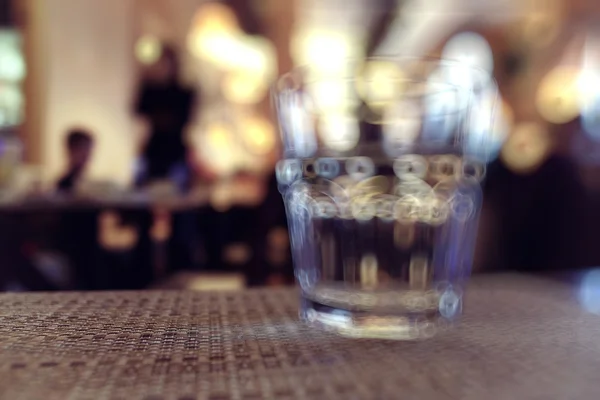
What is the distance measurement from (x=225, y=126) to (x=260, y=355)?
160cm

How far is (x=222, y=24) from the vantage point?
1.89 meters

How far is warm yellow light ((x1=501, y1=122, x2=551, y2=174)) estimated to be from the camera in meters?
2.26

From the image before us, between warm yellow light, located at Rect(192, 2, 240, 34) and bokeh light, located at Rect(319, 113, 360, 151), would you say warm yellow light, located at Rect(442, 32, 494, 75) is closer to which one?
warm yellow light, located at Rect(192, 2, 240, 34)

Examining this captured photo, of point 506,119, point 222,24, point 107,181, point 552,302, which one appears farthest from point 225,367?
point 506,119

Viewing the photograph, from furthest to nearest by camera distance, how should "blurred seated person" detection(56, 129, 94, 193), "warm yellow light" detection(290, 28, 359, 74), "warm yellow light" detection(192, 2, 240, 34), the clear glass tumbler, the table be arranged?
"warm yellow light" detection(290, 28, 359, 74), "warm yellow light" detection(192, 2, 240, 34), "blurred seated person" detection(56, 129, 94, 193), the clear glass tumbler, the table

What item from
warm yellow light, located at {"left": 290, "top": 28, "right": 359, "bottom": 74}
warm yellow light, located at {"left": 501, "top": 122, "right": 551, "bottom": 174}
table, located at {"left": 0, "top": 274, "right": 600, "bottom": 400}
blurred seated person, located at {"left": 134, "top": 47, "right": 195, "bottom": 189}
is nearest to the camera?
table, located at {"left": 0, "top": 274, "right": 600, "bottom": 400}

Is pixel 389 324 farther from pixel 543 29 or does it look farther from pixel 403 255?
pixel 543 29

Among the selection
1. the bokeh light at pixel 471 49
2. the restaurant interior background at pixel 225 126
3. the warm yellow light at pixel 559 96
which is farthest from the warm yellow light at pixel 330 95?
the warm yellow light at pixel 559 96

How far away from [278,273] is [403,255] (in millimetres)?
1276

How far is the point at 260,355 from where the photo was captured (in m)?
0.29

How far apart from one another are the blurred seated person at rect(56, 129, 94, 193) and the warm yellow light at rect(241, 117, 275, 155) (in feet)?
1.76

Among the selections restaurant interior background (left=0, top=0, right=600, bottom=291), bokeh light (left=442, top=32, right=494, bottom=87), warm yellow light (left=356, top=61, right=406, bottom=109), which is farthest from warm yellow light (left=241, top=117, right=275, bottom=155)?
warm yellow light (left=356, top=61, right=406, bottom=109)

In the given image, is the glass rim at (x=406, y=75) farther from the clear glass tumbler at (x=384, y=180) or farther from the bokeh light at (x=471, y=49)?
the bokeh light at (x=471, y=49)

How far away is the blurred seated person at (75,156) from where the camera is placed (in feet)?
4.52
